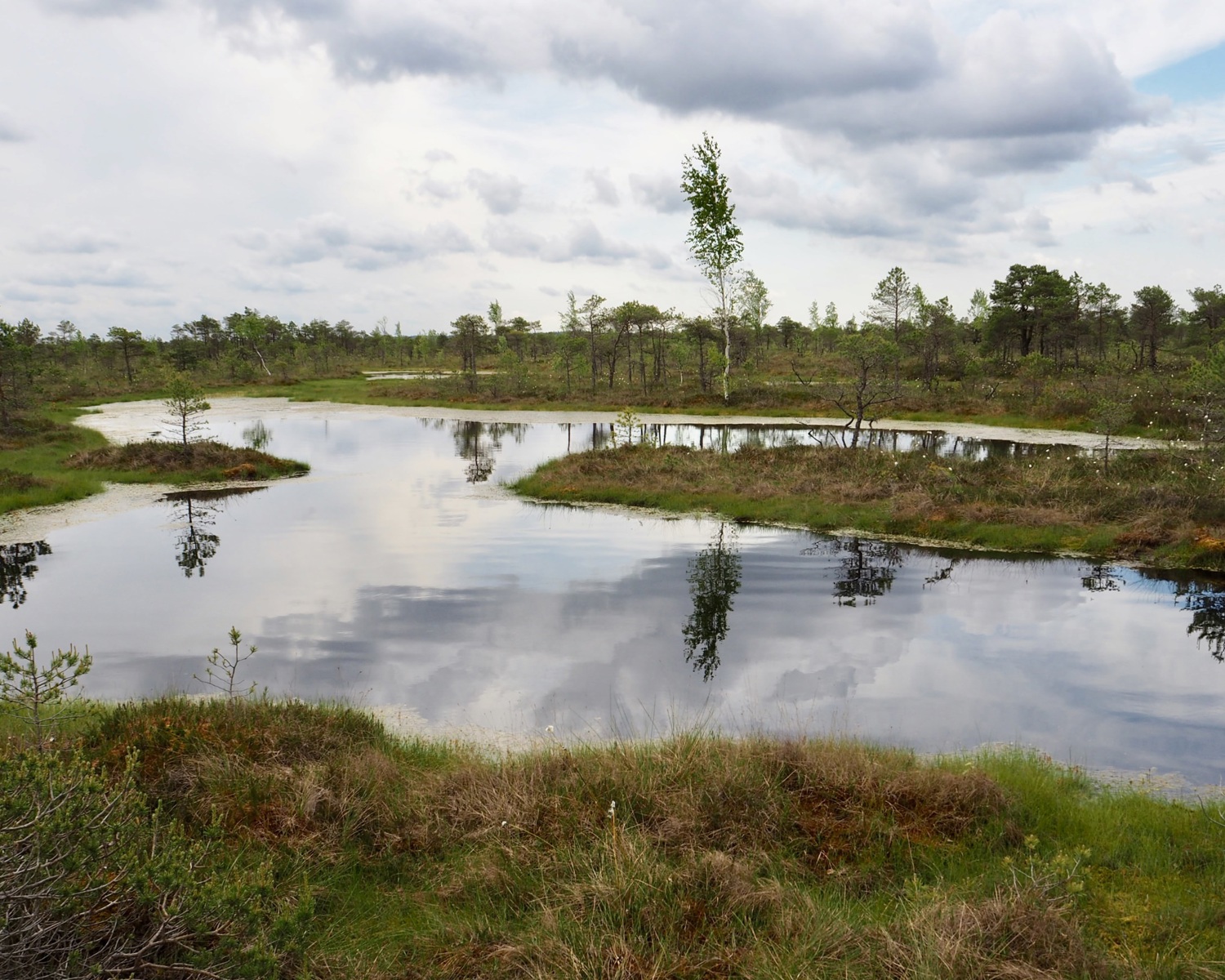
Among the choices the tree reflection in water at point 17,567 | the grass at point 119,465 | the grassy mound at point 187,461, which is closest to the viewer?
the tree reflection in water at point 17,567

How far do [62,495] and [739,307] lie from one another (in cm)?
6448

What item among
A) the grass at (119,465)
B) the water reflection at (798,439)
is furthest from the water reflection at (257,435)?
the water reflection at (798,439)

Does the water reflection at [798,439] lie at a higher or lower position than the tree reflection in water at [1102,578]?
higher

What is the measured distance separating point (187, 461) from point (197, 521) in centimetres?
882

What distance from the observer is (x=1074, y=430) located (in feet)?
139

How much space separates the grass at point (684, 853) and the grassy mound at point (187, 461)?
23.4m

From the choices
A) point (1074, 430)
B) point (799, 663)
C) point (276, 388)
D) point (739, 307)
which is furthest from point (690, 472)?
point (276, 388)

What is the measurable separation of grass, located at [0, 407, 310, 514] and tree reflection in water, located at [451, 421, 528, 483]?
24.9 ft

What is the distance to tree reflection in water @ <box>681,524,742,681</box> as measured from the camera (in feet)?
43.7

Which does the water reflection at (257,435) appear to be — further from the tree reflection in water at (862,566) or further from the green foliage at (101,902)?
the green foliage at (101,902)

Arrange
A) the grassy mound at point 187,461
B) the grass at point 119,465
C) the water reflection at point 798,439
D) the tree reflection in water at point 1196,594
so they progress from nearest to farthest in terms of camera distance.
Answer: the tree reflection in water at point 1196,594 < the grass at point 119,465 < the grassy mound at point 187,461 < the water reflection at point 798,439

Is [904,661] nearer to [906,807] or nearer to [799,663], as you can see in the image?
[799,663]

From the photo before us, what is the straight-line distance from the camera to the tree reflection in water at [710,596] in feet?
43.7

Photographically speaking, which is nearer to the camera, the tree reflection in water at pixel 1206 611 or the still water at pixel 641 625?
the still water at pixel 641 625
